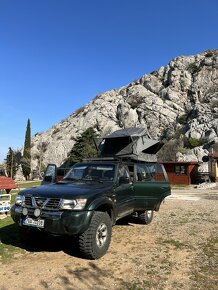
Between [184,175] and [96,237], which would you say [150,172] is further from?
[184,175]

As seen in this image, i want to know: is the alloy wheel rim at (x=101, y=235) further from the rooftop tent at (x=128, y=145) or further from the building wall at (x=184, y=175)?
the building wall at (x=184, y=175)

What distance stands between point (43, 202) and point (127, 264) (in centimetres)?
196

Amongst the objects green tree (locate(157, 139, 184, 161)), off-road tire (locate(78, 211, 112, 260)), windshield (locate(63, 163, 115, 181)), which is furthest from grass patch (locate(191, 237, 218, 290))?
green tree (locate(157, 139, 184, 161))

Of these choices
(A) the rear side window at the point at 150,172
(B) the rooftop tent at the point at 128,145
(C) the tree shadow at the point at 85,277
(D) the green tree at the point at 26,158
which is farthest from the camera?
(D) the green tree at the point at 26,158

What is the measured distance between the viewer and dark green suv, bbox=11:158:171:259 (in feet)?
18.4

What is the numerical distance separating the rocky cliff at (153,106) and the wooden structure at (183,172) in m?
25.6

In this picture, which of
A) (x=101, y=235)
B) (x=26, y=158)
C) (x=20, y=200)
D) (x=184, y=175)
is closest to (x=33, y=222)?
(x=20, y=200)

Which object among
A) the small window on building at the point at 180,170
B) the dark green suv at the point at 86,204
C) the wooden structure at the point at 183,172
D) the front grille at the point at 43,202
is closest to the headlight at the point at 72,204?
the dark green suv at the point at 86,204

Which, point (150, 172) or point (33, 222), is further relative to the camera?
point (150, 172)

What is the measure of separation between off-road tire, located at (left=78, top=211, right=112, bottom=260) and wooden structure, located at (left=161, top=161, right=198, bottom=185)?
98.1 ft

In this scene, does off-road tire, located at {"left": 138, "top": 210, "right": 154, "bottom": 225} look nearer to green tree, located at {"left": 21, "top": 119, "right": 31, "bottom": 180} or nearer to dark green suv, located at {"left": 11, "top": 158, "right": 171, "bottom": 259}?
dark green suv, located at {"left": 11, "top": 158, "right": 171, "bottom": 259}

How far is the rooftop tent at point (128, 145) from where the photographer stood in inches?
1171

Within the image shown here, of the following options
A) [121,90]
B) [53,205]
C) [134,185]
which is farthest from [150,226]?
[121,90]

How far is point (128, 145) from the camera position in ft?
98.5
